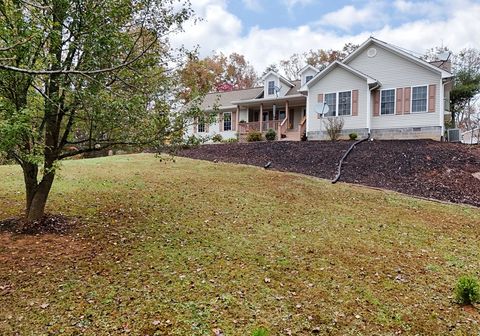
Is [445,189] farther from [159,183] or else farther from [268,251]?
[159,183]

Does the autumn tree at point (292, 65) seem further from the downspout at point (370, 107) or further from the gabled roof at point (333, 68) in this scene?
the downspout at point (370, 107)

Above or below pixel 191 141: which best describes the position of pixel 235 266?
below

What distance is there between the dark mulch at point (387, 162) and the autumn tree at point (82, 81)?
8.33 m

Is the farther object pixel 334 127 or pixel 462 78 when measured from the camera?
pixel 462 78

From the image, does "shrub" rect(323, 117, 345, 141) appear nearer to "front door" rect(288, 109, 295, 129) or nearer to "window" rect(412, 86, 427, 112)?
"window" rect(412, 86, 427, 112)

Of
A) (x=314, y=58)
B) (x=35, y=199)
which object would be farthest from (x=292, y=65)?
(x=35, y=199)

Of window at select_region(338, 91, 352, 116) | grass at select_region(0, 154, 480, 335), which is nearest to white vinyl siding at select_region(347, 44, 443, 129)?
window at select_region(338, 91, 352, 116)

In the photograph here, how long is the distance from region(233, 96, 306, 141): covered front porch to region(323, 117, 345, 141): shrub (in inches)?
102

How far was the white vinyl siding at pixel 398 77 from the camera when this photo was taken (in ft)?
56.9

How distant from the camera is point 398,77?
1812cm

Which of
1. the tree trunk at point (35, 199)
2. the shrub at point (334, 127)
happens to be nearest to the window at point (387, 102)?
the shrub at point (334, 127)

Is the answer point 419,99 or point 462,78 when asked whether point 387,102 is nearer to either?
point 419,99

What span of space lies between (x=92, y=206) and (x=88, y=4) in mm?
4225

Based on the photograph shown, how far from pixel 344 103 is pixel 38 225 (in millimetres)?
16633
